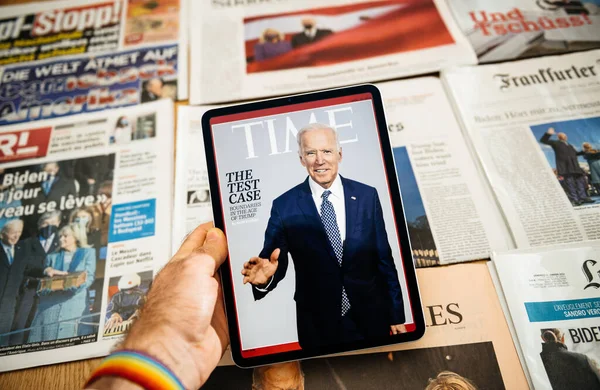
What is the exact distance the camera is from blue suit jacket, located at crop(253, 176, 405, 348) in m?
0.45

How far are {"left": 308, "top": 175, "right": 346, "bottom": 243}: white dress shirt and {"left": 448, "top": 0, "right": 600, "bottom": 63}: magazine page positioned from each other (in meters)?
0.44

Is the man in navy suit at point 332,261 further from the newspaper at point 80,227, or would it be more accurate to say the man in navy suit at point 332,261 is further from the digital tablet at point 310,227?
the newspaper at point 80,227

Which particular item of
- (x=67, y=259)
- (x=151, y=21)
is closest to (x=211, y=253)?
(x=67, y=259)

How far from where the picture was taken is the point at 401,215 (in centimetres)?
48

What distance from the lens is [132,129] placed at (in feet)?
2.21

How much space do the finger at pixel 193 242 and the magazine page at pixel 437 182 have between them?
302mm

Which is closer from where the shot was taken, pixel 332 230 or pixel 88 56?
pixel 332 230

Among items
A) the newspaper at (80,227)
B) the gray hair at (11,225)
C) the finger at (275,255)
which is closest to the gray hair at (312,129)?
the finger at (275,255)

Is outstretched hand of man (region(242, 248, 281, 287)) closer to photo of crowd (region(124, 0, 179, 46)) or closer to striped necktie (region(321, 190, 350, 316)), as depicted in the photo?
striped necktie (region(321, 190, 350, 316))

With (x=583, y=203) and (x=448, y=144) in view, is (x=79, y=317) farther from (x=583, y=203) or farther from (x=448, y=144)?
(x=583, y=203)

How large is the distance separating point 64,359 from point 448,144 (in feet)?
2.18

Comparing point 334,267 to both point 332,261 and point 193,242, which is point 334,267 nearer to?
point 332,261

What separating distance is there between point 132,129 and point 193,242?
0.31m

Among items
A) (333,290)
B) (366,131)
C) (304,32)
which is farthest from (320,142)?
(304,32)
